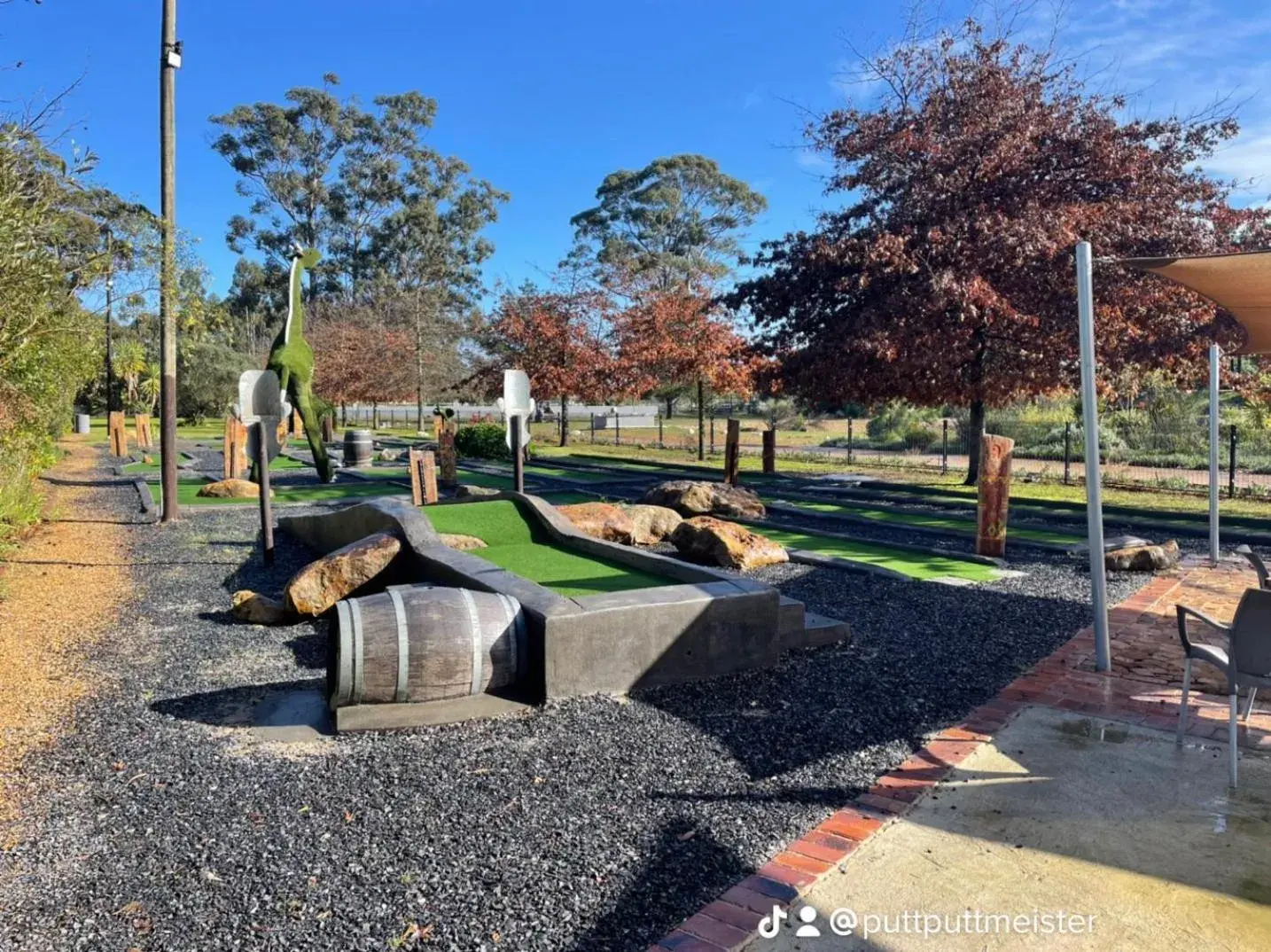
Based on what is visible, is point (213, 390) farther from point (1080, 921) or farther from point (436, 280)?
point (1080, 921)

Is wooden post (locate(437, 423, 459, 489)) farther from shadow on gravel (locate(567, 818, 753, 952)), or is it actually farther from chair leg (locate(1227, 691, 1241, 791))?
chair leg (locate(1227, 691, 1241, 791))

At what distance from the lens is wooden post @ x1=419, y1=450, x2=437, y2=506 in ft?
43.2

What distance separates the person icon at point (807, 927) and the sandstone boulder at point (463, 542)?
5733 mm

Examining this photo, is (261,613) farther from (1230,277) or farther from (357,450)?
(357,450)

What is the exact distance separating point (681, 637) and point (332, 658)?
81.3 inches

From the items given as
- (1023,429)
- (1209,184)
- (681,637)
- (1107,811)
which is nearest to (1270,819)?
(1107,811)

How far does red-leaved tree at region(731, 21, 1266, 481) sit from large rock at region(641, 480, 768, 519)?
4.15 meters

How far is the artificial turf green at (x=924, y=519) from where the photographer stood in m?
11.2

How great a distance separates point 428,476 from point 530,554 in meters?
5.84

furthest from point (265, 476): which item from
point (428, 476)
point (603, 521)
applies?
point (428, 476)

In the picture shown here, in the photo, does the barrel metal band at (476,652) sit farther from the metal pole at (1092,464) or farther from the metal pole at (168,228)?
the metal pole at (168,228)

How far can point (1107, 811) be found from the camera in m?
3.63

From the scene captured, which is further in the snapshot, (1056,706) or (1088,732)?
(1056,706)

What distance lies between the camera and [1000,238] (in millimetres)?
14672
